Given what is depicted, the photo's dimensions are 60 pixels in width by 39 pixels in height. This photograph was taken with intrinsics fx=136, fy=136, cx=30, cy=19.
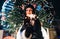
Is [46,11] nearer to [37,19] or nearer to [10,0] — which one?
[37,19]

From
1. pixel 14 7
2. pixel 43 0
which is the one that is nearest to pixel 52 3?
pixel 43 0

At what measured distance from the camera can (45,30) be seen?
1253 mm

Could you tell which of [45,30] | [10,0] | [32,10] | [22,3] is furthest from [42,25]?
[10,0]

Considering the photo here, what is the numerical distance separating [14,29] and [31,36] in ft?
0.54

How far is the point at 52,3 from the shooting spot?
1302 mm

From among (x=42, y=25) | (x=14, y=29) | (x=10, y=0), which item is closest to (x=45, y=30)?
(x=42, y=25)

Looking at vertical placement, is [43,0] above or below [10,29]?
above

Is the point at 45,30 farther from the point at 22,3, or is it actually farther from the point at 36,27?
the point at 22,3

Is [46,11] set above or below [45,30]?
above

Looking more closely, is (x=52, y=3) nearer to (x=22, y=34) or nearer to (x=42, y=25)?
(x=42, y=25)

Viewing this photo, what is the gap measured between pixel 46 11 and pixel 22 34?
0.32 meters

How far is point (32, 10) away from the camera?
127 centimetres

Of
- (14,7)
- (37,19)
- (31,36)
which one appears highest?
(14,7)

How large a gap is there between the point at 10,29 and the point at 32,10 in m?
0.27
